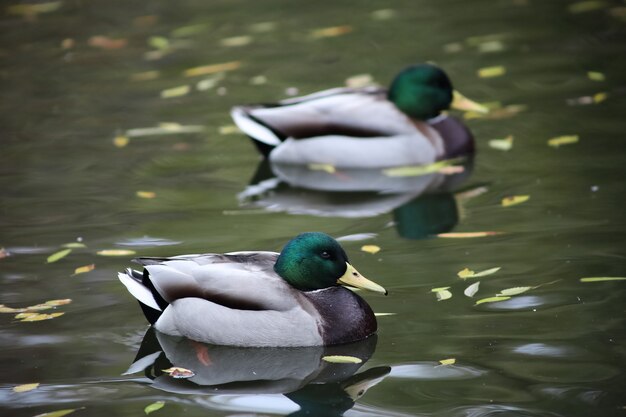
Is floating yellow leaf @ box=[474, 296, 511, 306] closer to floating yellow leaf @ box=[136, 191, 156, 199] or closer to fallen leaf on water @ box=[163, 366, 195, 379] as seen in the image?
fallen leaf on water @ box=[163, 366, 195, 379]

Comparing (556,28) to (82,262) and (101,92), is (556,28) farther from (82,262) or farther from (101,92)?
(82,262)

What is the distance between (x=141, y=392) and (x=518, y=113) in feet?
19.4

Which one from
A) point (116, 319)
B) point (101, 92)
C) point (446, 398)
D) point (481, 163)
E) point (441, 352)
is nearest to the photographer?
point (446, 398)

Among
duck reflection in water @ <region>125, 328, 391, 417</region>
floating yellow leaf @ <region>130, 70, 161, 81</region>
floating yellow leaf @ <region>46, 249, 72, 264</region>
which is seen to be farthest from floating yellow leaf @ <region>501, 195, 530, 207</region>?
floating yellow leaf @ <region>130, 70, 161, 81</region>

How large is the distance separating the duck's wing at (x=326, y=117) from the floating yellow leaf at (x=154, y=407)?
4.86 m

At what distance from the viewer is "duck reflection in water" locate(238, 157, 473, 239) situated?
30.1ft

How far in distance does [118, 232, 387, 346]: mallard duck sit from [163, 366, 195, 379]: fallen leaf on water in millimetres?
356

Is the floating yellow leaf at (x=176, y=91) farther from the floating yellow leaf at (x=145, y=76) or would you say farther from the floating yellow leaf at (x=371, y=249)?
the floating yellow leaf at (x=371, y=249)

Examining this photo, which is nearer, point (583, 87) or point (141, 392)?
point (141, 392)

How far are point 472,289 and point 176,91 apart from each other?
5.96m

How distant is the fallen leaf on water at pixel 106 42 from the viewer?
14609 millimetres

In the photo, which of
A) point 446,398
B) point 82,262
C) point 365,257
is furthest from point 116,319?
point 446,398

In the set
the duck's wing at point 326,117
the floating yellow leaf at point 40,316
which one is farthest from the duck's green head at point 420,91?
the floating yellow leaf at point 40,316

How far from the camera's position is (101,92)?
1293 centimetres
